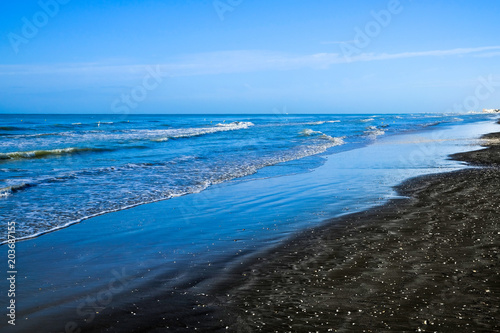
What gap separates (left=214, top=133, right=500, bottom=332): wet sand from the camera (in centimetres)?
395

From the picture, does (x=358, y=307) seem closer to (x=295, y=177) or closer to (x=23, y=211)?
(x=23, y=211)

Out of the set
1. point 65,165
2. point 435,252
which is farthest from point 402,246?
point 65,165
